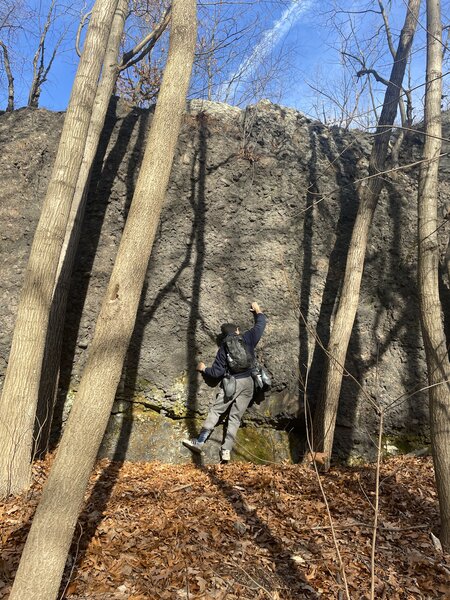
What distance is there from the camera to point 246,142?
29.3 feet

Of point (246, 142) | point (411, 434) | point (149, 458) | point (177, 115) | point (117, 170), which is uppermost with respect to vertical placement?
point (246, 142)

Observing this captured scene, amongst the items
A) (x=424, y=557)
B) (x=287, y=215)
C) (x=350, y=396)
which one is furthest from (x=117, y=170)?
(x=424, y=557)

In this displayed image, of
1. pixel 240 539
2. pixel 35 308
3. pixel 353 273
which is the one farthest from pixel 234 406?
pixel 35 308

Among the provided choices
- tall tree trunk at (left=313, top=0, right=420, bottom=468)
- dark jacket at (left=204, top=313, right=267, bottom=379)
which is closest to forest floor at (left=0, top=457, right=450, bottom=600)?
tall tree trunk at (left=313, top=0, right=420, bottom=468)

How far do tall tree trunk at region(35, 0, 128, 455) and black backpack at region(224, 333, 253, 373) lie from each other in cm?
262

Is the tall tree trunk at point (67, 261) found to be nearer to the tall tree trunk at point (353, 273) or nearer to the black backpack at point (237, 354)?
the black backpack at point (237, 354)

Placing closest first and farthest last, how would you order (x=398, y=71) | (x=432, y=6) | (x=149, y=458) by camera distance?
(x=432, y=6) → (x=149, y=458) → (x=398, y=71)

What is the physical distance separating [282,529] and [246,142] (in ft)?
23.4

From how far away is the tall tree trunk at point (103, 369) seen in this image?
3031 millimetres

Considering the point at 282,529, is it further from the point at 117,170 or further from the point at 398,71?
the point at 398,71

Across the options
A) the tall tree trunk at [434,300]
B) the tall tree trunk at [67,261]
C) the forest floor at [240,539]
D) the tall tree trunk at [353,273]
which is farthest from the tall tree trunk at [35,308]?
the tall tree trunk at [434,300]

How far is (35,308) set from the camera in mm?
5160

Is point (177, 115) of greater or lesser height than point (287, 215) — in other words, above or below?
below

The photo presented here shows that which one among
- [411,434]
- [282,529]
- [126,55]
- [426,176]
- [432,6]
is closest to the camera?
[282,529]
